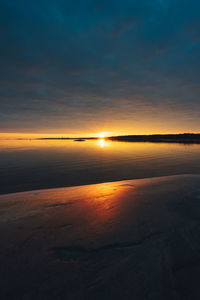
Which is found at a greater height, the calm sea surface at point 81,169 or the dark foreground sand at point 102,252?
the dark foreground sand at point 102,252

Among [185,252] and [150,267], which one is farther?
[185,252]

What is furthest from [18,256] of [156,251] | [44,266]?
[156,251]

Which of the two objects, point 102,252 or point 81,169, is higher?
point 102,252

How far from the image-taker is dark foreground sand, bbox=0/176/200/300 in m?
1.80

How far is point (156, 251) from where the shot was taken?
7.93 feet

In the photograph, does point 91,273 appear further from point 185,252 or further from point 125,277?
point 185,252

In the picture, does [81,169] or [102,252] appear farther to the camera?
[81,169]

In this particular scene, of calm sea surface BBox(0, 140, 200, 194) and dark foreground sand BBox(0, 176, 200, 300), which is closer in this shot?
dark foreground sand BBox(0, 176, 200, 300)

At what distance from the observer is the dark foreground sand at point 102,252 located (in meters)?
1.80

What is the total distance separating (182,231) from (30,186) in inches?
332

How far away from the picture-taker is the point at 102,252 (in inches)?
93.9

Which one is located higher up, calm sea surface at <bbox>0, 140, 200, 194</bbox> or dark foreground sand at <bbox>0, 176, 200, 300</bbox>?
dark foreground sand at <bbox>0, 176, 200, 300</bbox>

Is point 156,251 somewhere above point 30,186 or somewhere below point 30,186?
above

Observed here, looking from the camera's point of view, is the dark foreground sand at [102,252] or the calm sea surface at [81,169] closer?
the dark foreground sand at [102,252]
